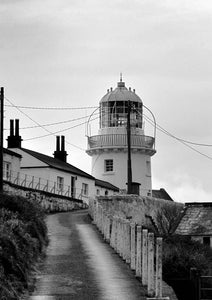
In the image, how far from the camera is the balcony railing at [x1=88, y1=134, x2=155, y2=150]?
6819 centimetres

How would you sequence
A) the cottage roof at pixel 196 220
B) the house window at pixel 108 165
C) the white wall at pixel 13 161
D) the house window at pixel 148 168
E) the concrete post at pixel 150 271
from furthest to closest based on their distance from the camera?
the house window at pixel 148 168 → the house window at pixel 108 165 → the white wall at pixel 13 161 → the cottage roof at pixel 196 220 → the concrete post at pixel 150 271

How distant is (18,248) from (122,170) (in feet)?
156

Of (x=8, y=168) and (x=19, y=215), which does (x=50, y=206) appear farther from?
(x=19, y=215)

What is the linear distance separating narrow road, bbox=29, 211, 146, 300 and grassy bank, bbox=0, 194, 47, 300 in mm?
416

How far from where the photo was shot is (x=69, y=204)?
2167 inches

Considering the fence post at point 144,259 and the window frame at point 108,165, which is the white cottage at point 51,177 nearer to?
the window frame at point 108,165

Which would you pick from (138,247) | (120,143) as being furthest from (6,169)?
(138,247)

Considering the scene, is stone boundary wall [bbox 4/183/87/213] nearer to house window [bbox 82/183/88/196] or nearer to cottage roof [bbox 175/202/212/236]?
house window [bbox 82/183/88/196]

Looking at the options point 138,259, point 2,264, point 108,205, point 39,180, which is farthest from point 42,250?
point 39,180

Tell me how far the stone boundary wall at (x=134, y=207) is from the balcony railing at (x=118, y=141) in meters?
12.6

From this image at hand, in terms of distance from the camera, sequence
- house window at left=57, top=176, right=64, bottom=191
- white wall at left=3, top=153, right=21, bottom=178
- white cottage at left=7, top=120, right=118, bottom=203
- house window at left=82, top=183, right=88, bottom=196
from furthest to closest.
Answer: house window at left=82, top=183, right=88, bottom=196
house window at left=57, top=176, right=64, bottom=191
white cottage at left=7, top=120, right=118, bottom=203
white wall at left=3, top=153, right=21, bottom=178

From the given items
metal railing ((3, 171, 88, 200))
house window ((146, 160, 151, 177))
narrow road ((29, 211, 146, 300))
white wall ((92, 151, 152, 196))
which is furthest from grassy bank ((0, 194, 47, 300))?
house window ((146, 160, 151, 177))

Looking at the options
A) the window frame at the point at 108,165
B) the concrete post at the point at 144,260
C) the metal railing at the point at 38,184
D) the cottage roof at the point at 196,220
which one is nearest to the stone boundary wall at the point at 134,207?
the cottage roof at the point at 196,220

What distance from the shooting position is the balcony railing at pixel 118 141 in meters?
68.2
